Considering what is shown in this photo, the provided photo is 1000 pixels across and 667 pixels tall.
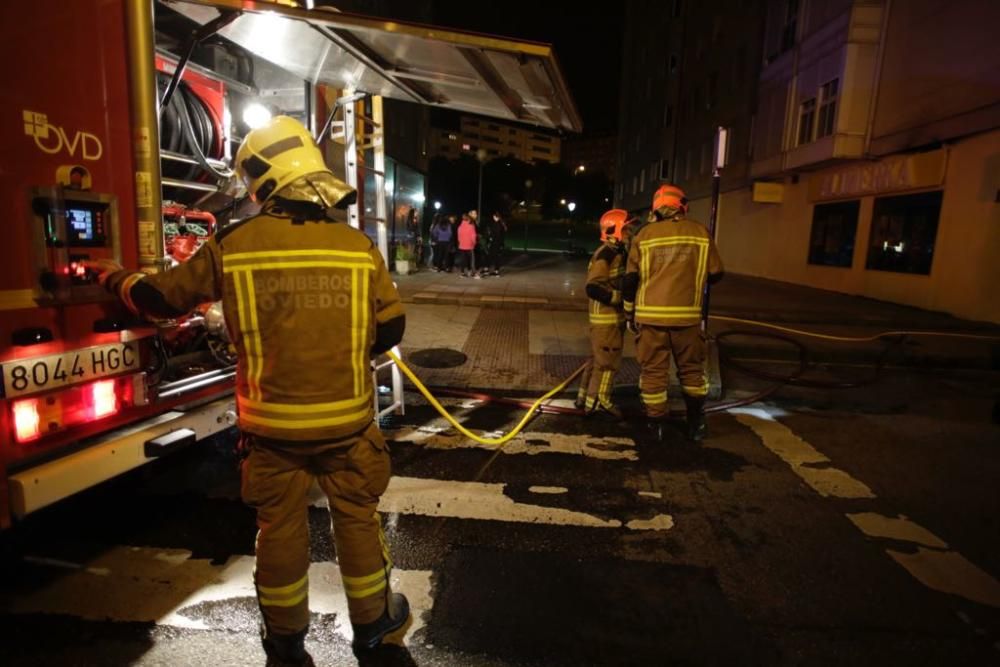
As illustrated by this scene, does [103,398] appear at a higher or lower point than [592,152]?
lower

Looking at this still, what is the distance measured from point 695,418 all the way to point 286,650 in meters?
3.79

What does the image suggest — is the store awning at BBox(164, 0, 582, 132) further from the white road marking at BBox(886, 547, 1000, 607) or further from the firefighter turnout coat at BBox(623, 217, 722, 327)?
the white road marking at BBox(886, 547, 1000, 607)

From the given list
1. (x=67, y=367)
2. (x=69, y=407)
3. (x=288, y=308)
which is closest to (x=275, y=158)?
(x=288, y=308)

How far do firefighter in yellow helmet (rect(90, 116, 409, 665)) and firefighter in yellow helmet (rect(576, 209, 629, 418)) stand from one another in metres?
3.24

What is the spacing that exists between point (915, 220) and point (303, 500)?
15.2 metres

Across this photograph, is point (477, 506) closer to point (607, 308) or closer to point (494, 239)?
point (607, 308)

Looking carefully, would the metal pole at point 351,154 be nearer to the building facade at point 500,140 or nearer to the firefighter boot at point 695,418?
the firefighter boot at point 695,418

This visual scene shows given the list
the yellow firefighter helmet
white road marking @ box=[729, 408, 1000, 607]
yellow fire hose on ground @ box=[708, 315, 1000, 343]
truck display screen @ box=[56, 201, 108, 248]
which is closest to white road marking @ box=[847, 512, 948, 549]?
white road marking @ box=[729, 408, 1000, 607]

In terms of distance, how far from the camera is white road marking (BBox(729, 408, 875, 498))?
4.28 m

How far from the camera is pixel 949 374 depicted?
8.07 metres

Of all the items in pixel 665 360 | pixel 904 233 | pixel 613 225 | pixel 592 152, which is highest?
pixel 592 152

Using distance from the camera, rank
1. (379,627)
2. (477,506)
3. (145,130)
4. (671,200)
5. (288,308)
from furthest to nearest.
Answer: (671,200)
(477,506)
(145,130)
(379,627)
(288,308)

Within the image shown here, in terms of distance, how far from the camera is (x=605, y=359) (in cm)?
555

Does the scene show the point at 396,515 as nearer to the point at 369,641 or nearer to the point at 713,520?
the point at 369,641
